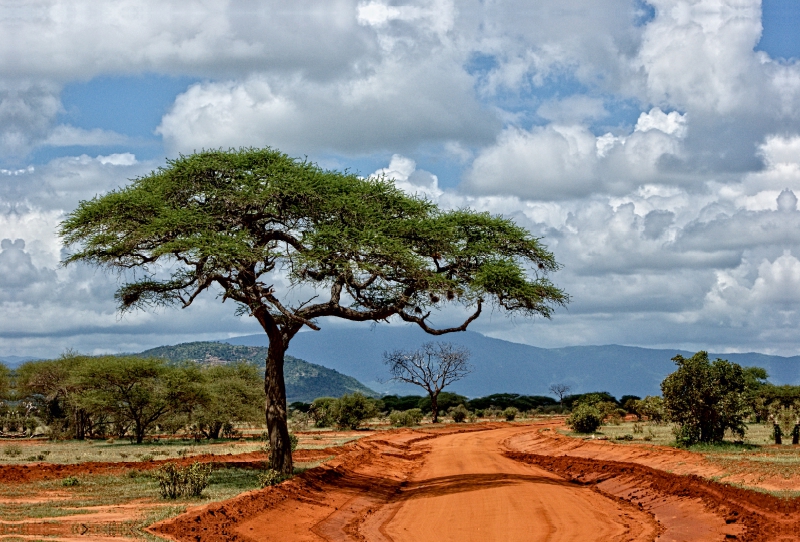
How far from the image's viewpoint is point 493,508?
20.1 m

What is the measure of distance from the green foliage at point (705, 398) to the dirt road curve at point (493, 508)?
5347mm

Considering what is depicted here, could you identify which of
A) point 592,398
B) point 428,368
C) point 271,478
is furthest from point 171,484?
point 592,398

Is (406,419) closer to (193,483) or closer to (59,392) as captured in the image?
(59,392)

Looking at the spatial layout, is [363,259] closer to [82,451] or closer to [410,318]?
[410,318]

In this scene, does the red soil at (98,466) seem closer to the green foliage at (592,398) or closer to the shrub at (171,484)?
the shrub at (171,484)

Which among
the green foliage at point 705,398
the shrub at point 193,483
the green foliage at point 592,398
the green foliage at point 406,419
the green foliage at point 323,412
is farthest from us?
the green foliage at point 592,398

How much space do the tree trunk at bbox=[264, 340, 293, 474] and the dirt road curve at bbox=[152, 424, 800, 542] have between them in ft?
3.24

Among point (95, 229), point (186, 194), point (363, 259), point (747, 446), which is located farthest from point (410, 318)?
point (747, 446)

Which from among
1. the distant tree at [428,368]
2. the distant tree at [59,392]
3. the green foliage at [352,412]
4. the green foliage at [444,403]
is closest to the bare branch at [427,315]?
the distant tree at [59,392]

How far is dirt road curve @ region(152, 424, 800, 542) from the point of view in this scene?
16.7m

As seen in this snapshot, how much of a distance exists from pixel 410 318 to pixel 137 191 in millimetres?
A: 9108

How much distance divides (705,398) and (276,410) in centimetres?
1819

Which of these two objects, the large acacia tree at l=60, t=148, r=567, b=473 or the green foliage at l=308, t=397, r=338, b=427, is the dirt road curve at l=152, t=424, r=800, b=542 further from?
the green foliage at l=308, t=397, r=338, b=427

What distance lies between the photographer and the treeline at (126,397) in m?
49.1
